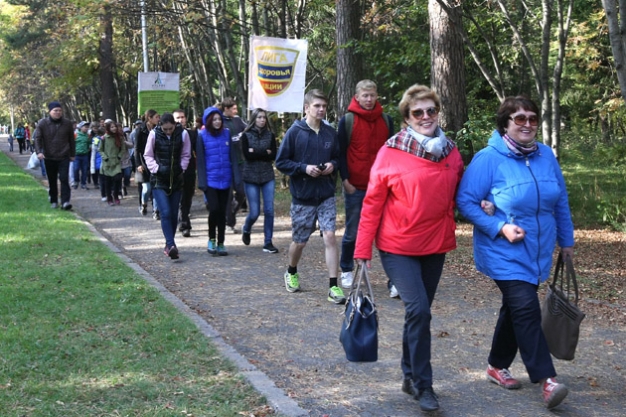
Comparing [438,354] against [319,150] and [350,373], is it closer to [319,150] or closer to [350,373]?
[350,373]

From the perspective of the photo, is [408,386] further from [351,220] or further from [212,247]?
[212,247]

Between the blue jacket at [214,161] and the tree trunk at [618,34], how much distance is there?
15.7ft

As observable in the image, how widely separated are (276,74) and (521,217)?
1026 cm

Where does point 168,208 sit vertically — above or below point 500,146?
below

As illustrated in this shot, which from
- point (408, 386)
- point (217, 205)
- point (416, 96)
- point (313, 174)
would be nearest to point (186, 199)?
point (217, 205)

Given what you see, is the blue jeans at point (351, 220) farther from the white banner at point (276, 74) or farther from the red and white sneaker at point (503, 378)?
the white banner at point (276, 74)

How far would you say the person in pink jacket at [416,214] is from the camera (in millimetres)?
4930

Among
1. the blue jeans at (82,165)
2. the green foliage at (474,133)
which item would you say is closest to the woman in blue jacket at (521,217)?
the green foliage at (474,133)

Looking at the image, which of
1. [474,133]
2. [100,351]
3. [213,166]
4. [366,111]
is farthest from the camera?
[474,133]

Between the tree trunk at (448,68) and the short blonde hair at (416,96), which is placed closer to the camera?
the short blonde hair at (416,96)

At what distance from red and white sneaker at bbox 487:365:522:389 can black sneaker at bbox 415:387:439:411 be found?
66cm

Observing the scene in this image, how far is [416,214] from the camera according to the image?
4.96 meters

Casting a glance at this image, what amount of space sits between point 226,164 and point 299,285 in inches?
96.4

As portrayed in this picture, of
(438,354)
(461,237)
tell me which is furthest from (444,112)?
(438,354)
